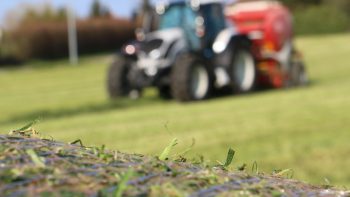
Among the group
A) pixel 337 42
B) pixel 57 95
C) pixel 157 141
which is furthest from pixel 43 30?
pixel 157 141

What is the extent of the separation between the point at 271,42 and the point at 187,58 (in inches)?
155

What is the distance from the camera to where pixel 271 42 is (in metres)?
19.2

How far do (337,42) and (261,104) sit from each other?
27577 millimetres

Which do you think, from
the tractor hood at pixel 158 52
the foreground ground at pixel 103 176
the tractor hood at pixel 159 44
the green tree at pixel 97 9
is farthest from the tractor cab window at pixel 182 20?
the green tree at pixel 97 9

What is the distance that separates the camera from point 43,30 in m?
56.8

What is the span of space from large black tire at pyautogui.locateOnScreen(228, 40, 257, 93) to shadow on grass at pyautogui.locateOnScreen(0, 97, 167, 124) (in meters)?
2.03

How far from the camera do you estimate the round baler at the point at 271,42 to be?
61.8 ft

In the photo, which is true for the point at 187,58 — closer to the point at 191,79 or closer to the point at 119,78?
the point at 191,79

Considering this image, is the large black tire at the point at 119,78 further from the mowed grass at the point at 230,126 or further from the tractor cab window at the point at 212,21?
the tractor cab window at the point at 212,21

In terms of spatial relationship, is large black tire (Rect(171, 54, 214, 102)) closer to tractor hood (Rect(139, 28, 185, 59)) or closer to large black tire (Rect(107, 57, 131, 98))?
tractor hood (Rect(139, 28, 185, 59))

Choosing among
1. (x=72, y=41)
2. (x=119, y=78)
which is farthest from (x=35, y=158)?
(x=72, y=41)

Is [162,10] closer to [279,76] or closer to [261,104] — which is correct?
[279,76]

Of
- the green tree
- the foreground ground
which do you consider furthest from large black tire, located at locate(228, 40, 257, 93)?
the green tree

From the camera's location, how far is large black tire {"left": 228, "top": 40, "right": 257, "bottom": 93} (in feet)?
58.1
